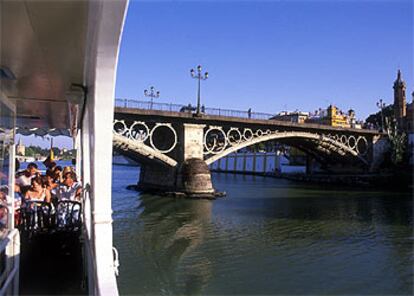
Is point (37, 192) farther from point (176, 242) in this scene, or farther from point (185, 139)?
point (185, 139)

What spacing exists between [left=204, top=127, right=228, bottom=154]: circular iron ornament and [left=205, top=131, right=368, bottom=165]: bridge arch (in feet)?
1.16

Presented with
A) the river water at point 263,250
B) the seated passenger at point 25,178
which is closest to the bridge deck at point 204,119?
the river water at point 263,250

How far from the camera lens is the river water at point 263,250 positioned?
24.2 ft

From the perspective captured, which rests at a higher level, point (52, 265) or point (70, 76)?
point (70, 76)

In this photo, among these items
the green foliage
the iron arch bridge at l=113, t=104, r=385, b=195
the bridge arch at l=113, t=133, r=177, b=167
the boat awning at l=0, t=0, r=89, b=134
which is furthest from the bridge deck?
the boat awning at l=0, t=0, r=89, b=134

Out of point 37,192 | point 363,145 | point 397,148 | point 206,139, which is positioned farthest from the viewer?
point 363,145

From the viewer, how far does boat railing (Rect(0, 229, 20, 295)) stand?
3.33 metres

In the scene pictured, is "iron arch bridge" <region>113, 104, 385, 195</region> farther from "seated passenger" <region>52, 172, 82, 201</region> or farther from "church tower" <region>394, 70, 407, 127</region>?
"church tower" <region>394, 70, 407, 127</region>

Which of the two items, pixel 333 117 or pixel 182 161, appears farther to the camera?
pixel 333 117

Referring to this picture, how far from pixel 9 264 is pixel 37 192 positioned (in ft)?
6.03

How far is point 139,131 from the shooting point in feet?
80.4

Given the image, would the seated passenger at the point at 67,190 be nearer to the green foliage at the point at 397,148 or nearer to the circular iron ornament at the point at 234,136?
the circular iron ornament at the point at 234,136

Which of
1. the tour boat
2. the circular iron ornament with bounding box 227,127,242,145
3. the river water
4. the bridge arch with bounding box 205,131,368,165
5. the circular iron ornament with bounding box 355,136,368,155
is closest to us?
the tour boat

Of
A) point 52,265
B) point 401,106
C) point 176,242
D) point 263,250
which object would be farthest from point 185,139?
point 401,106
